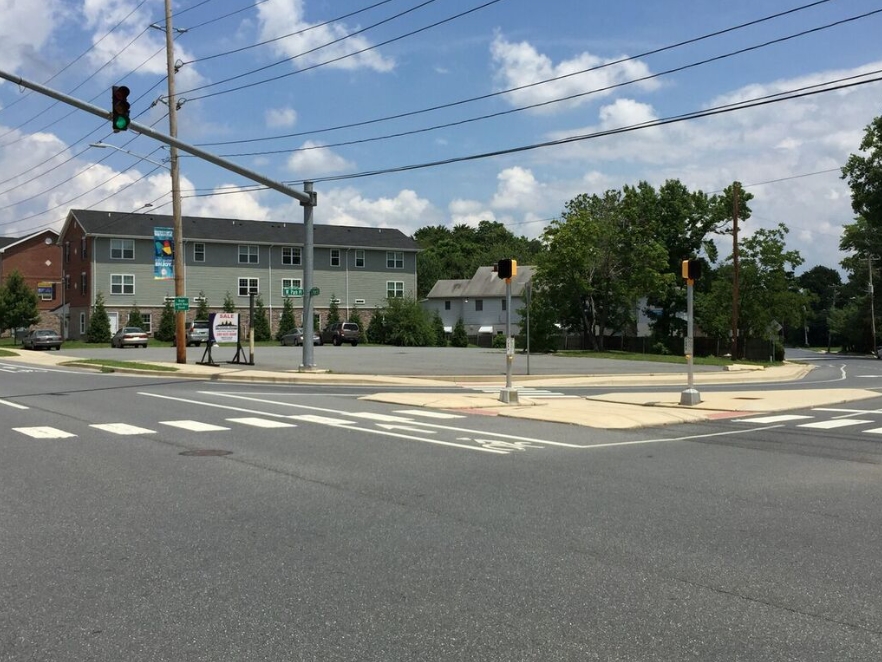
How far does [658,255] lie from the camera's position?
55500 mm

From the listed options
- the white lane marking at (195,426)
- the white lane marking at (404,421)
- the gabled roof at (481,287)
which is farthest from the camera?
the gabled roof at (481,287)

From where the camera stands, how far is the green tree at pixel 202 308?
213 ft

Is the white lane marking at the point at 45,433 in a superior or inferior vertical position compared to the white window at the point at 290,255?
inferior

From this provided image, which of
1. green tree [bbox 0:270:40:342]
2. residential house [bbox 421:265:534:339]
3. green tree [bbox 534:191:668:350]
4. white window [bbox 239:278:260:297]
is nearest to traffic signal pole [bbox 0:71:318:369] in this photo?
green tree [bbox 534:191:668:350]

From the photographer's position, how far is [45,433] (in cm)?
1279

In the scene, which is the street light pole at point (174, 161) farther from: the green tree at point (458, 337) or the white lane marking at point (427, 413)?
the green tree at point (458, 337)

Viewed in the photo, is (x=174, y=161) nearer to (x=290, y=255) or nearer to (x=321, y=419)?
(x=321, y=419)

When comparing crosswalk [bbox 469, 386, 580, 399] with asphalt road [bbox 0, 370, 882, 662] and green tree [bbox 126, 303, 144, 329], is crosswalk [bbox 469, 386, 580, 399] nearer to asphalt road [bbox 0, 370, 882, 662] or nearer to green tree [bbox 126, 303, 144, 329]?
asphalt road [bbox 0, 370, 882, 662]

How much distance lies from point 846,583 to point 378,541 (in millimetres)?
3298

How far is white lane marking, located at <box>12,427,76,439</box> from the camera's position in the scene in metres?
12.4

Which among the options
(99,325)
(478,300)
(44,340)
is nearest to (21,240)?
(99,325)

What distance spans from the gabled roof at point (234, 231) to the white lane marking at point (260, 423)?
49114mm

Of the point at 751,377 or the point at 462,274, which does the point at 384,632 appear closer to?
the point at 751,377

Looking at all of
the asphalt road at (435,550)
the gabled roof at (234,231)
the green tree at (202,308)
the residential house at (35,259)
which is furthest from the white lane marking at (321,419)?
the residential house at (35,259)
